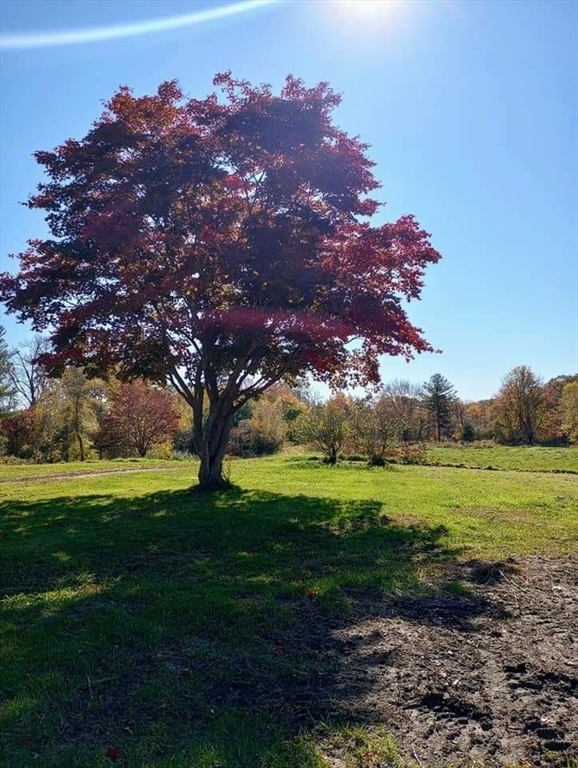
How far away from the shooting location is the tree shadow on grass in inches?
108

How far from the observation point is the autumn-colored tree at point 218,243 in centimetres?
1028

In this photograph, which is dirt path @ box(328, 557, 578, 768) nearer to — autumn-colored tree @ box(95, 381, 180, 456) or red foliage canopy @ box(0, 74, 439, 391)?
red foliage canopy @ box(0, 74, 439, 391)

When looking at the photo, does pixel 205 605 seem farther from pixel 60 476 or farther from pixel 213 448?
pixel 60 476

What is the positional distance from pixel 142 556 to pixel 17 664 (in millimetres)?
2825

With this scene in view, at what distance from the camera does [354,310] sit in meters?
10.5

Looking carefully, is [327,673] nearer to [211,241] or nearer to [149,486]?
[211,241]

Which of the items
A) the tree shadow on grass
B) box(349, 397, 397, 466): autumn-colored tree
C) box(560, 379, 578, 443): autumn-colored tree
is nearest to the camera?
the tree shadow on grass

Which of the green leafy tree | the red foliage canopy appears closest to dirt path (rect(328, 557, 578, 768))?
the red foliage canopy

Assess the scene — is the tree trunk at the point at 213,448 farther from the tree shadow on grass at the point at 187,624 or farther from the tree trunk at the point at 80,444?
the tree trunk at the point at 80,444

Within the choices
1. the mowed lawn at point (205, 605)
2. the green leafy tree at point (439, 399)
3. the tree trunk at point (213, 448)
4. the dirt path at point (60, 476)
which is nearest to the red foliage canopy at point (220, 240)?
the tree trunk at point (213, 448)

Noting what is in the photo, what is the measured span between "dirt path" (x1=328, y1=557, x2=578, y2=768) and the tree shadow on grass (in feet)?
0.53

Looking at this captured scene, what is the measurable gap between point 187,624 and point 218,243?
7.56 metres

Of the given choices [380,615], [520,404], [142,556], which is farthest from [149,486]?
[520,404]

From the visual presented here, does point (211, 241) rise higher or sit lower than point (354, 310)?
higher
